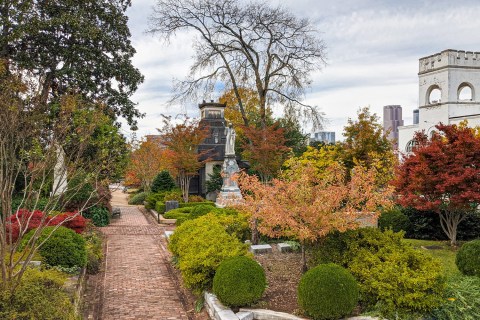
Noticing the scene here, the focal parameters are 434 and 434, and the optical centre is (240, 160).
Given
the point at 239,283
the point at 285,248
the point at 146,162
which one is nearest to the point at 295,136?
the point at 146,162

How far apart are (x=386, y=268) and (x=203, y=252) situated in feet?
11.2

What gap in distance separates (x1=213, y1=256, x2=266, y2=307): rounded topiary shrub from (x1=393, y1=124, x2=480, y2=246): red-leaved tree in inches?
281

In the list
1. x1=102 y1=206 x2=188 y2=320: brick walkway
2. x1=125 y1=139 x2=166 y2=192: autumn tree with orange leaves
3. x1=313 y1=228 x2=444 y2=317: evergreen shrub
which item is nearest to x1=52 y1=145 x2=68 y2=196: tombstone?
x1=102 y1=206 x2=188 y2=320: brick walkway

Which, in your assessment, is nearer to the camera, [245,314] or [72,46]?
[245,314]

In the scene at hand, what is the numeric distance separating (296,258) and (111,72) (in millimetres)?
13631

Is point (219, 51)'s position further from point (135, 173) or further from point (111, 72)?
point (135, 173)

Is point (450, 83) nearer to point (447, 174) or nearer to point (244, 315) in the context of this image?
point (447, 174)

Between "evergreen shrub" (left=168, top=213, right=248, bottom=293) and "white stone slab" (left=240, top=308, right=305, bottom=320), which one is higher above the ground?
"evergreen shrub" (left=168, top=213, right=248, bottom=293)

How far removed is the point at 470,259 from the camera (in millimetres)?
9047

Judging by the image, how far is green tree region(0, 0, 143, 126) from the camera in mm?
18047

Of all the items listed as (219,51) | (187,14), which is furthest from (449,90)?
(187,14)

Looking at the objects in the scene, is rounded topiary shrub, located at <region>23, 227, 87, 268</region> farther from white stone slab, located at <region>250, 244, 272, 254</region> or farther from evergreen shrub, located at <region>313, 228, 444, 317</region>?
evergreen shrub, located at <region>313, 228, 444, 317</region>

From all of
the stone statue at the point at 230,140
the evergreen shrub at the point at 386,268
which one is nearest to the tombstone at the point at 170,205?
the stone statue at the point at 230,140

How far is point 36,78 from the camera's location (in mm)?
18078
